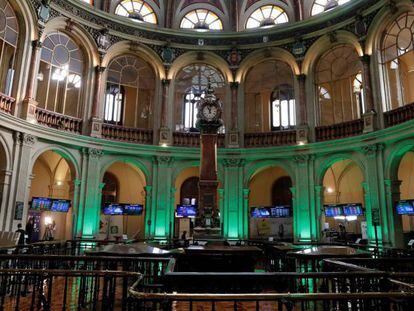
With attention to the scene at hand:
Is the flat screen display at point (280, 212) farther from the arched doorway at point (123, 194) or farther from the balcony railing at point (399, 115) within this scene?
the arched doorway at point (123, 194)

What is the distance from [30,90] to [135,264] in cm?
1142

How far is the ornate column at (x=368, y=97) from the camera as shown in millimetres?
16469

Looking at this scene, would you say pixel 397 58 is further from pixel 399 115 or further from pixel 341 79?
pixel 341 79

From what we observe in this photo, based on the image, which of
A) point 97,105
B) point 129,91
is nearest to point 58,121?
point 97,105

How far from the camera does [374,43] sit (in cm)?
1684

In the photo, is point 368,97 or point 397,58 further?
point 368,97

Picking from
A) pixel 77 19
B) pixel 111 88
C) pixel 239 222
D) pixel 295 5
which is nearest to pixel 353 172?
pixel 239 222

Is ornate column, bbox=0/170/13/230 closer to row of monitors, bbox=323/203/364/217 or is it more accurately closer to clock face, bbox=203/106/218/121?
clock face, bbox=203/106/218/121

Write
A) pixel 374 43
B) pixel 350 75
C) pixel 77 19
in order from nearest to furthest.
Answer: pixel 374 43 < pixel 77 19 < pixel 350 75

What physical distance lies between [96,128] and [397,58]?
14369 mm

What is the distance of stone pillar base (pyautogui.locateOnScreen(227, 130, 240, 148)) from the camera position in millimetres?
19859

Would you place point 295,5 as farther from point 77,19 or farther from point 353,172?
point 77,19

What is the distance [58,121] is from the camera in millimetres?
17328

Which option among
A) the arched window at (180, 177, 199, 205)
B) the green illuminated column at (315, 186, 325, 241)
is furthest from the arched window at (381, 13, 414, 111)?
the arched window at (180, 177, 199, 205)
